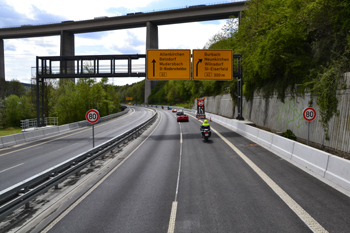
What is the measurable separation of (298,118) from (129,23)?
77.1 m

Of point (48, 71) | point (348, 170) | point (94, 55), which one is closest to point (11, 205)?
point (348, 170)

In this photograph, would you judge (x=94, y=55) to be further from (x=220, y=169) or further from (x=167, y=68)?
(x=220, y=169)

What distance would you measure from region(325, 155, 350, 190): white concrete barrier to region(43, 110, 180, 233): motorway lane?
556 cm

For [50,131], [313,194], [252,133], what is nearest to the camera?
[313,194]

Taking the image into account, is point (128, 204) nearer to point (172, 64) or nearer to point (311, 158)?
point (311, 158)

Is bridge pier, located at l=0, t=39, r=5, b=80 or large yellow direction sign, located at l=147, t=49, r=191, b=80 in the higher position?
bridge pier, located at l=0, t=39, r=5, b=80

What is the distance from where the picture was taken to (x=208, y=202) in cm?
664

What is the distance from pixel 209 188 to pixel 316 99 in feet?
40.0

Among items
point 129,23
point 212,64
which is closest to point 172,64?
point 212,64

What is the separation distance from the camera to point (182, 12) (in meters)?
76.4

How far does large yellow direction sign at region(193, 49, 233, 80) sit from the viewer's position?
73.5ft

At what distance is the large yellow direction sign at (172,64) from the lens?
22375 mm

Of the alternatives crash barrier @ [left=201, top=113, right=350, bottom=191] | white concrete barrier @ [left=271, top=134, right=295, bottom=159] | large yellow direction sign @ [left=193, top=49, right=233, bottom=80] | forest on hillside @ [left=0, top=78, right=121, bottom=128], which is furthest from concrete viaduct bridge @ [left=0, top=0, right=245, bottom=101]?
white concrete barrier @ [left=271, top=134, right=295, bottom=159]

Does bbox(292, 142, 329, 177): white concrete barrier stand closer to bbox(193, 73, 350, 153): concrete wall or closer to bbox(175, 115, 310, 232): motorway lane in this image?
bbox(175, 115, 310, 232): motorway lane
